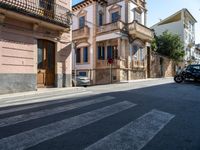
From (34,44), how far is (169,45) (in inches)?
912

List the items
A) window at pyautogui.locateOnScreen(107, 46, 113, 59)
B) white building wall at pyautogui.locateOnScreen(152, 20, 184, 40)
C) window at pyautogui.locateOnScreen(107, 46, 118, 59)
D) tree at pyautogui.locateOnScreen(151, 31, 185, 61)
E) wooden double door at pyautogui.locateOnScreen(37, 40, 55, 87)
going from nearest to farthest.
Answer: wooden double door at pyautogui.locateOnScreen(37, 40, 55, 87) → window at pyautogui.locateOnScreen(107, 46, 118, 59) → window at pyautogui.locateOnScreen(107, 46, 113, 59) → tree at pyautogui.locateOnScreen(151, 31, 185, 61) → white building wall at pyautogui.locateOnScreen(152, 20, 184, 40)

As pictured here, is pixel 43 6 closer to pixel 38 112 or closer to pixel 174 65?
pixel 38 112

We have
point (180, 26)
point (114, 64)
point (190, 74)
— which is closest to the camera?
point (190, 74)

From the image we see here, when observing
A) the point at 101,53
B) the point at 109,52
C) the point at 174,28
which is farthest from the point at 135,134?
the point at 174,28

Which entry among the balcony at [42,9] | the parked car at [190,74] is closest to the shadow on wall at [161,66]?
the parked car at [190,74]

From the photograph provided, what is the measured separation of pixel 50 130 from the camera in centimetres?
470

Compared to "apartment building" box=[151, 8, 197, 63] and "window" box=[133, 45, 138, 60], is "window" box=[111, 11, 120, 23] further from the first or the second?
"apartment building" box=[151, 8, 197, 63]

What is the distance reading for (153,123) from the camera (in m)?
5.34

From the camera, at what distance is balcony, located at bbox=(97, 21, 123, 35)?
21431 mm

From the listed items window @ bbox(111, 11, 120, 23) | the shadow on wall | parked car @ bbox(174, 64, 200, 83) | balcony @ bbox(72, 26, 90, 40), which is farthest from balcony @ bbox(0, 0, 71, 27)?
the shadow on wall

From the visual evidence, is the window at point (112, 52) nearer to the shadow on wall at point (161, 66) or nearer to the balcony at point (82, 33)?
the balcony at point (82, 33)

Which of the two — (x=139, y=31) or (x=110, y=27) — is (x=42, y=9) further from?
(x=139, y=31)

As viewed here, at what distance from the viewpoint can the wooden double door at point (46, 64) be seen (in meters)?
13.6

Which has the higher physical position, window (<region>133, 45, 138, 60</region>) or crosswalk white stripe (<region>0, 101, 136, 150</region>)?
window (<region>133, 45, 138, 60</region>)
